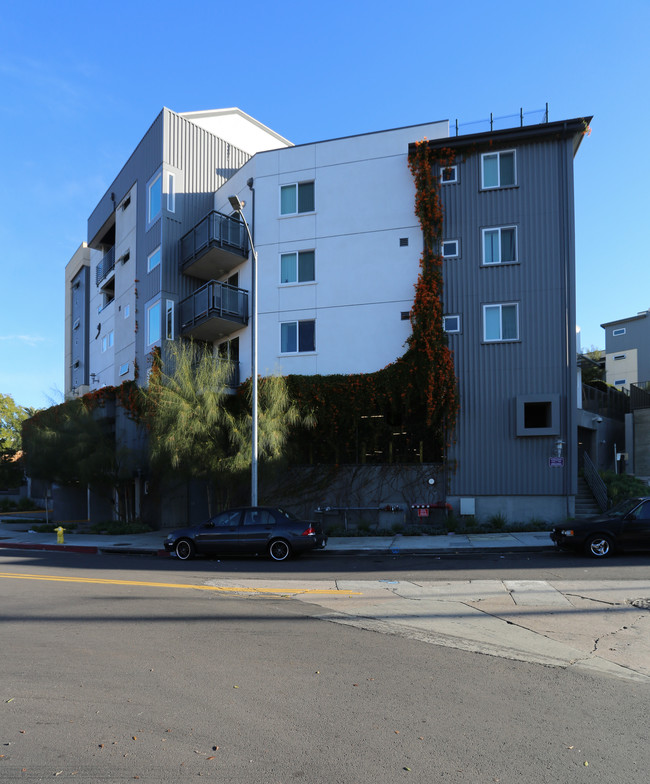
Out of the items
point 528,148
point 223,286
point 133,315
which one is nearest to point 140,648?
point 223,286

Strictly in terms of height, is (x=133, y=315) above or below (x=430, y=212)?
below

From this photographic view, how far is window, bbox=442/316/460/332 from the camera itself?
2183 centimetres

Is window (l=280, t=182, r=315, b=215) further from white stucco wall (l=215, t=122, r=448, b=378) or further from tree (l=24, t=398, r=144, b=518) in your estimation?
tree (l=24, t=398, r=144, b=518)

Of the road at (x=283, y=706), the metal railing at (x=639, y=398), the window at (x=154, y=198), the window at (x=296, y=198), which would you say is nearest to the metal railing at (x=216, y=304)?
the window at (x=296, y=198)

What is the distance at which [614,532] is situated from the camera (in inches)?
558

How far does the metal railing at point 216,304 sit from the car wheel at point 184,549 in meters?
10.0

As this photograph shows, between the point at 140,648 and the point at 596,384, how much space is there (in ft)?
102

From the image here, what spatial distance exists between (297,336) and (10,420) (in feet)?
Result: 141

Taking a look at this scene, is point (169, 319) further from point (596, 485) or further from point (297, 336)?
point (596, 485)

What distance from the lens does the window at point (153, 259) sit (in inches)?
1045

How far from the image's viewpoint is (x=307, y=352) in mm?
23641

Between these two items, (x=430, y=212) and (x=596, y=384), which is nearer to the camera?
(x=430, y=212)

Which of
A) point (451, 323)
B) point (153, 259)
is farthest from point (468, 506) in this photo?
point (153, 259)

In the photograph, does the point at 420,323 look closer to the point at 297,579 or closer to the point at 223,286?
the point at 223,286
